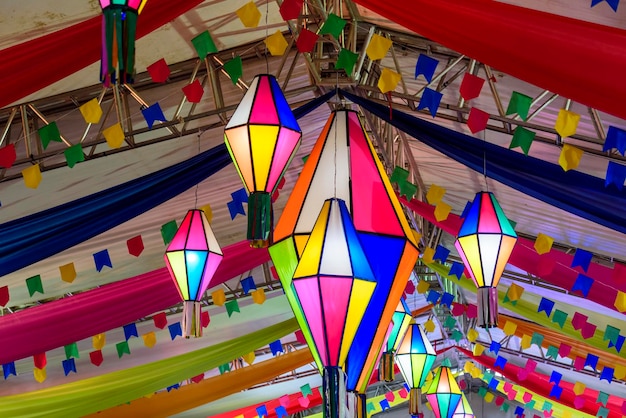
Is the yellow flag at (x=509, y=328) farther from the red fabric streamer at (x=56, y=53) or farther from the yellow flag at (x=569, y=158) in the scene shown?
the red fabric streamer at (x=56, y=53)

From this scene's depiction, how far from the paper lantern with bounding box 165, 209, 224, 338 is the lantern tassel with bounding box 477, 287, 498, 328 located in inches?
60.5

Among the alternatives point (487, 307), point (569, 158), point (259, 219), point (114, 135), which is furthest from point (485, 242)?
point (114, 135)

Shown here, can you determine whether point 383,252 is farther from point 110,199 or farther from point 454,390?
point 454,390

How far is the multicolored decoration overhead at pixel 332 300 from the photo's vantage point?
243cm

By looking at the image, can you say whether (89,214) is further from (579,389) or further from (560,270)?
(579,389)

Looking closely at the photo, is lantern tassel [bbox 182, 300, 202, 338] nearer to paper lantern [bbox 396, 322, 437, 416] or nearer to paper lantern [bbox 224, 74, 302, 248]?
paper lantern [bbox 224, 74, 302, 248]

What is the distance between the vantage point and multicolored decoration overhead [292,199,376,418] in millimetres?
2432

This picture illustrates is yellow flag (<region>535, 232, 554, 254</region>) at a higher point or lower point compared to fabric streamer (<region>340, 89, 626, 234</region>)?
higher

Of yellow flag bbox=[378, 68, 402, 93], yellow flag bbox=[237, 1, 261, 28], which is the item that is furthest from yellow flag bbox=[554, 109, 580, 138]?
yellow flag bbox=[237, 1, 261, 28]

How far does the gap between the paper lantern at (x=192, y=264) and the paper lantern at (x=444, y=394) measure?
16.4 ft

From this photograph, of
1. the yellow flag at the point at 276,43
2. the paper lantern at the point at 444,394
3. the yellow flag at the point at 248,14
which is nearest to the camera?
the yellow flag at the point at 248,14

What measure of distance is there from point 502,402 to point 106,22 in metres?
17.0

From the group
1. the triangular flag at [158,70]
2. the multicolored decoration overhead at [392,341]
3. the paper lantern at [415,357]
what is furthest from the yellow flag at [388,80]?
the paper lantern at [415,357]

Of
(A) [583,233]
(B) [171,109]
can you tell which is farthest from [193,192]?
(A) [583,233]
